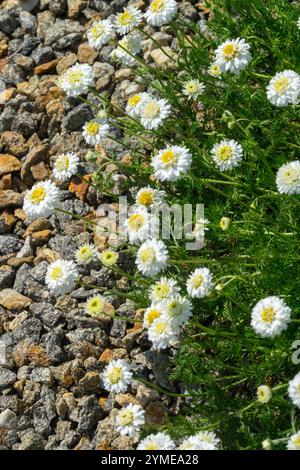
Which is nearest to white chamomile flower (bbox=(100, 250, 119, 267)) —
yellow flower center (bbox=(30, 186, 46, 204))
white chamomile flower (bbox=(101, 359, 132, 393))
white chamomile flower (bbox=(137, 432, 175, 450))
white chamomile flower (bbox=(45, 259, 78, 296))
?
white chamomile flower (bbox=(45, 259, 78, 296))

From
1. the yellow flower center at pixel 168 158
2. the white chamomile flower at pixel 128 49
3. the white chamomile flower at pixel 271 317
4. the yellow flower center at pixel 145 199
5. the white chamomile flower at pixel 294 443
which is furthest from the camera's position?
the white chamomile flower at pixel 128 49

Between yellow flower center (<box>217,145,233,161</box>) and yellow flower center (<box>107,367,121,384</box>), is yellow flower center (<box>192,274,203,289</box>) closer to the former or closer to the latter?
yellow flower center (<box>107,367,121,384</box>)

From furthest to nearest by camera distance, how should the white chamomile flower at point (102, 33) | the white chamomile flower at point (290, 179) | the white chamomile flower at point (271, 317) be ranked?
the white chamomile flower at point (102, 33), the white chamomile flower at point (290, 179), the white chamomile flower at point (271, 317)

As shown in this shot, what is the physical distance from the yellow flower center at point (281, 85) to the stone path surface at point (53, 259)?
1283mm

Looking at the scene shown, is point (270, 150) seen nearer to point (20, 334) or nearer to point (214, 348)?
point (214, 348)

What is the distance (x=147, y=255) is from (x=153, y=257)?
3 centimetres

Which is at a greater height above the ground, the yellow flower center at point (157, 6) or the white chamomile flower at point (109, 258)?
the yellow flower center at point (157, 6)

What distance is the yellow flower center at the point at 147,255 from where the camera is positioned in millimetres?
3752

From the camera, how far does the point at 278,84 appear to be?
3.95m

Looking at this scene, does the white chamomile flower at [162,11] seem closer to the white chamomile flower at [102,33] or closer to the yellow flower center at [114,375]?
the white chamomile flower at [102,33]

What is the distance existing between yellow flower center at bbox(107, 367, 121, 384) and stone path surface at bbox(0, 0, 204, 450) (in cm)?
35

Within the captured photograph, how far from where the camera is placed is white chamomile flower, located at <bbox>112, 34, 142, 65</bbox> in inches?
187

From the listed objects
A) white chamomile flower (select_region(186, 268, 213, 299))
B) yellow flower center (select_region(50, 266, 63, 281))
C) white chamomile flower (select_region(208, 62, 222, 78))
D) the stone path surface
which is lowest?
A: the stone path surface

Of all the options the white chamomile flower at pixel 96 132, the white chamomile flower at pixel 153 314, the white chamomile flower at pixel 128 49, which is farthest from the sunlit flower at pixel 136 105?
the white chamomile flower at pixel 153 314
